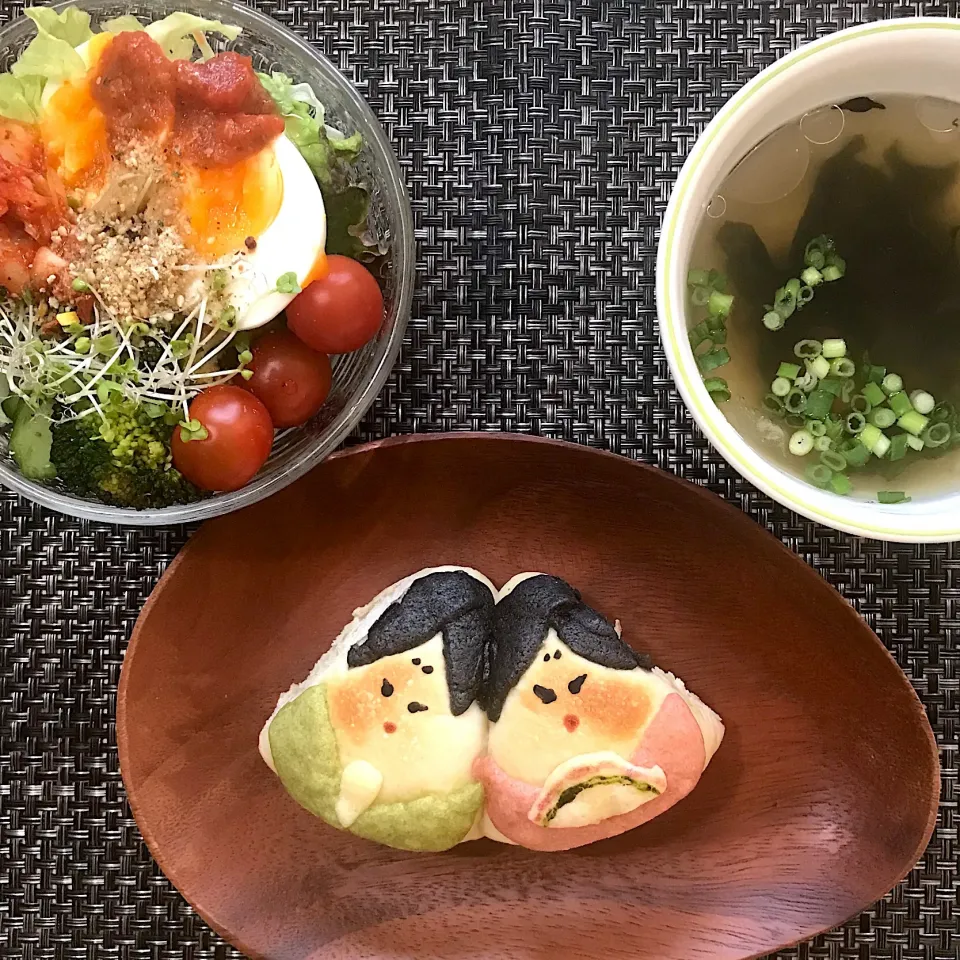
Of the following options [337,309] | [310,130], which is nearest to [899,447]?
[337,309]

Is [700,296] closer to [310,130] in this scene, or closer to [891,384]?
[891,384]

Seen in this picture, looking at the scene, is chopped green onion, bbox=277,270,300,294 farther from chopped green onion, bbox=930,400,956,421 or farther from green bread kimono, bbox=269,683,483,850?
chopped green onion, bbox=930,400,956,421

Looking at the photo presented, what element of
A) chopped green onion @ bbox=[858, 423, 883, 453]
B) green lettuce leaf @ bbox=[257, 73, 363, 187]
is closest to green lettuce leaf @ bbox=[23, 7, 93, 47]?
green lettuce leaf @ bbox=[257, 73, 363, 187]

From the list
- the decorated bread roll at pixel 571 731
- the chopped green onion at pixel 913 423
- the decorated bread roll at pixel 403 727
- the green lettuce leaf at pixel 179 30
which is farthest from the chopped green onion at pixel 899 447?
the green lettuce leaf at pixel 179 30

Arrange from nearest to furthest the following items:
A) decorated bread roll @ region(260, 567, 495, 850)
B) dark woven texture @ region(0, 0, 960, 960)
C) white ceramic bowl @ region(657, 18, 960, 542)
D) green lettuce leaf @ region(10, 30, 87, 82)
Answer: white ceramic bowl @ region(657, 18, 960, 542) → green lettuce leaf @ region(10, 30, 87, 82) → decorated bread roll @ region(260, 567, 495, 850) → dark woven texture @ region(0, 0, 960, 960)

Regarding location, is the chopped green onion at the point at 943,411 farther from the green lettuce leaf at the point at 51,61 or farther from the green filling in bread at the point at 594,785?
the green lettuce leaf at the point at 51,61

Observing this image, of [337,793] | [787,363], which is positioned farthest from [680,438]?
[337,793]
